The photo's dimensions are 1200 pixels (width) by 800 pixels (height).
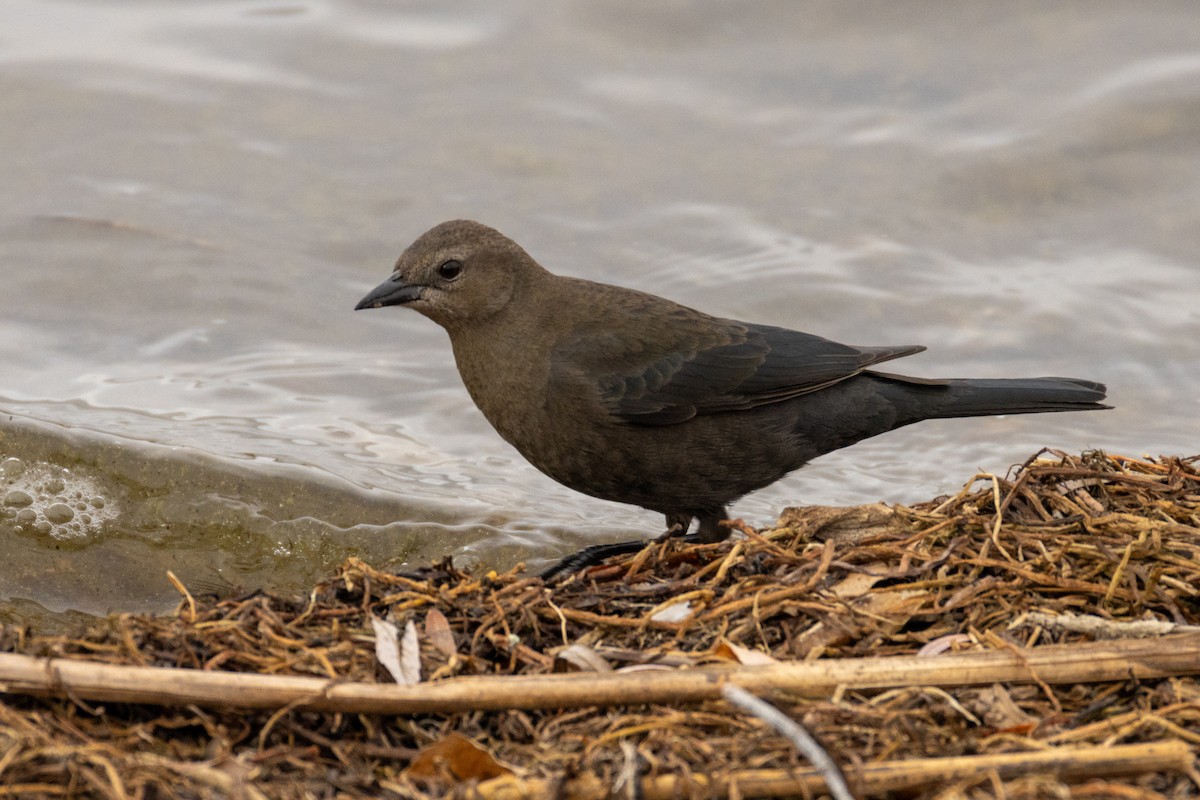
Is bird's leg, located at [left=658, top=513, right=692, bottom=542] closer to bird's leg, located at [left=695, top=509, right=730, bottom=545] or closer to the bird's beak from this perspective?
bird's leg, located at [left=695, top=509, right=730, bottom=545]

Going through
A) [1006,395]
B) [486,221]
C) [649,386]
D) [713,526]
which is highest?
[486,221]

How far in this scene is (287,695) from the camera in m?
2.92

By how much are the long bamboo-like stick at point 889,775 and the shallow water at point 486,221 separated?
2.76 metres

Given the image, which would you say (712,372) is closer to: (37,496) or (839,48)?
(37,496)

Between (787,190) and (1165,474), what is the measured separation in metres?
4.92

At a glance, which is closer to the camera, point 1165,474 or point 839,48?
point 1165,474

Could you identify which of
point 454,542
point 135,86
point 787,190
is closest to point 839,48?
point 787,190

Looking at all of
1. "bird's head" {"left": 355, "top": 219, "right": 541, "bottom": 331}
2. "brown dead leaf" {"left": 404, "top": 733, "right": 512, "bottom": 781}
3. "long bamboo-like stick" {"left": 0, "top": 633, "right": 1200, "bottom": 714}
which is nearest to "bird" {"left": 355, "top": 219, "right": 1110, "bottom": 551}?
"bird's head" {"left": 355, "top": 219, "right": 541, "bottom": 331}

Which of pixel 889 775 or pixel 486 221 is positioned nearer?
pixel 889 775

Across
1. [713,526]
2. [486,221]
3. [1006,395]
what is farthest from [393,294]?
[486,221]

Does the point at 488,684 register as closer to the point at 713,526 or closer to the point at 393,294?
the point at 393,294

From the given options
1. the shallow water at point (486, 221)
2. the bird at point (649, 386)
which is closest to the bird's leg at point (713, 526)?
the bird at point (649, 386)

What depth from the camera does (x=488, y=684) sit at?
9.72ft

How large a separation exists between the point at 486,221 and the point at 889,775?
632 centimetres
